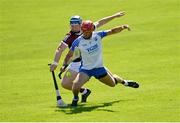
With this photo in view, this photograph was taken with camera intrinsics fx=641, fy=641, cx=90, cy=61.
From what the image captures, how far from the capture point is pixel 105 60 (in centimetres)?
2989

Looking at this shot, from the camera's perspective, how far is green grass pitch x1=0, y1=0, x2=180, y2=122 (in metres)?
16.6

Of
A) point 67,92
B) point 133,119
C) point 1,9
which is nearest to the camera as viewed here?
point 133,119

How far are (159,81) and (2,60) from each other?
461 inches

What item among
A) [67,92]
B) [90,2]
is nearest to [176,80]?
[67,92]

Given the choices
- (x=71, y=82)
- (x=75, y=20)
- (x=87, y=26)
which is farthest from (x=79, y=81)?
(x=75, y=20)

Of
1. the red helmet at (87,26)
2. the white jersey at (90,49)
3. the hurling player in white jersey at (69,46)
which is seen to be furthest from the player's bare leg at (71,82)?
the red helmet at (87,26)

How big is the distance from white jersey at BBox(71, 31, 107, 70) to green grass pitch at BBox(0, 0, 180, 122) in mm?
1170

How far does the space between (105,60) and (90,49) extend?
41.2ft

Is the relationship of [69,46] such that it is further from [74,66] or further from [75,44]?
[75,44]

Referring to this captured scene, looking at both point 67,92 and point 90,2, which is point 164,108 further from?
point 90,2

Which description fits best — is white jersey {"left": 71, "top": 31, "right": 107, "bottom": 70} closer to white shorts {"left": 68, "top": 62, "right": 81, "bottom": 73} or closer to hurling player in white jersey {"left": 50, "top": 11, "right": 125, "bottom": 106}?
hurling player in white jersey {"left": 50, "top": 11, "right": 125, "bottom": 106}

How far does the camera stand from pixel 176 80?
2178 cm

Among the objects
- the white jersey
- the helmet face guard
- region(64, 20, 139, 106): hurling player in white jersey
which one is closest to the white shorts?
region(64, 20, 139, 106): hurling player in white jersey

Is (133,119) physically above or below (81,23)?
below
